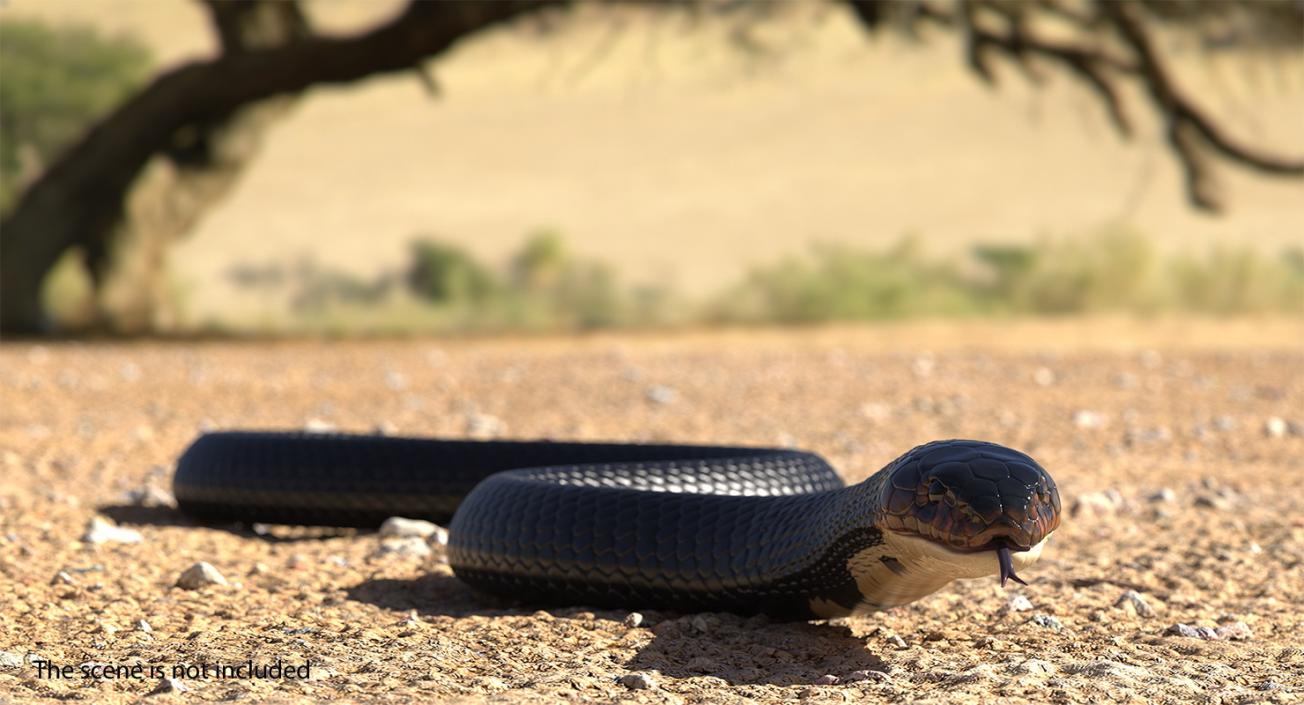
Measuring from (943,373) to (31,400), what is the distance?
654cm

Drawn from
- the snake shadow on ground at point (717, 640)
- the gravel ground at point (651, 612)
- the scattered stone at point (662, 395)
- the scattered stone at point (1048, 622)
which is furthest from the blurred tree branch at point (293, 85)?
the scattered stone at point (1048, 622)

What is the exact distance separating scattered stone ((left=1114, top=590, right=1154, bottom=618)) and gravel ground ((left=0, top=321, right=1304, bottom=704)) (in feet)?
0.04

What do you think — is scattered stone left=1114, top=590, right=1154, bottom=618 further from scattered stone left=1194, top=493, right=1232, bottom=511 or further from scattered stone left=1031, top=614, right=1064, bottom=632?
scattered stone left=1194, top=493, right=1232, bottom=511

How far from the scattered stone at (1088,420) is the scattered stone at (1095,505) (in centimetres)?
275

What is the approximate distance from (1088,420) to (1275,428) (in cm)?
103

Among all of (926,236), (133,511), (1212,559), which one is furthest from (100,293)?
(926,236)

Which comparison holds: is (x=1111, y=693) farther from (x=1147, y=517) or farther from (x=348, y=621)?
(x=1147, y=517)

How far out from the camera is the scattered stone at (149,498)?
6363 millimetres

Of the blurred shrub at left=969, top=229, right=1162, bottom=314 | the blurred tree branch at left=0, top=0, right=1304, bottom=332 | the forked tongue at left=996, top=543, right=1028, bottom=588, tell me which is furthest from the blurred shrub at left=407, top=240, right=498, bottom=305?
the forked tongue at left=996, top=543, right=1028, bottom=588

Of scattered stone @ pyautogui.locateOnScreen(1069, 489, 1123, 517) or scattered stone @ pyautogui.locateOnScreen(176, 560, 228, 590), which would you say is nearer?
scattered stone @ pyautogui.locateOnScreen(176, 560, 228, 590)

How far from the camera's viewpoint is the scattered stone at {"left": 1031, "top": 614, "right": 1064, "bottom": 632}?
4312mm

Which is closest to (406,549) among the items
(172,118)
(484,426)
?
(484,426)

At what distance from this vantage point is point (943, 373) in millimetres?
11891

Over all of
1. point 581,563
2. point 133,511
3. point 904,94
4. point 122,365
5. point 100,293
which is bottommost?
point 904,94
